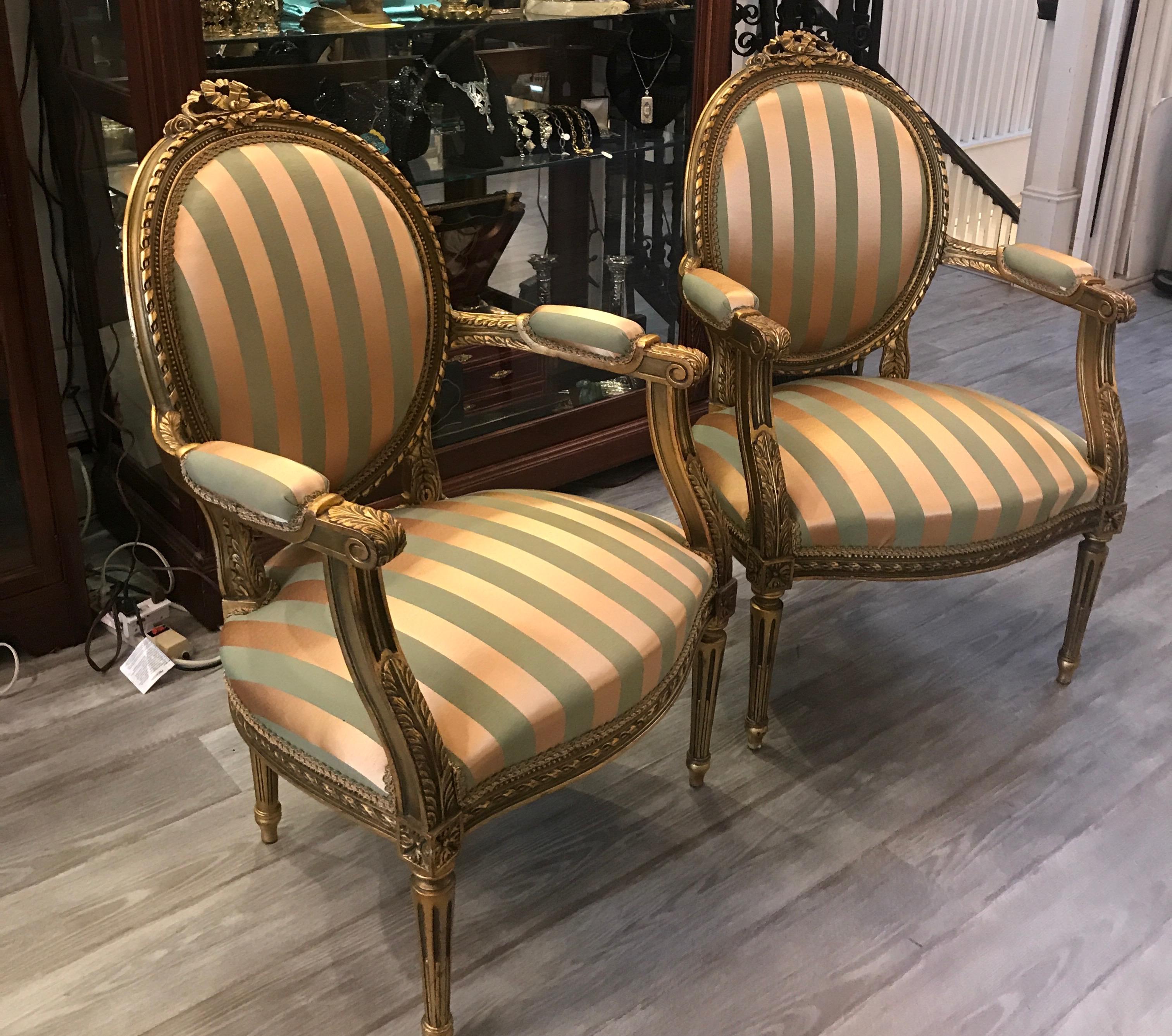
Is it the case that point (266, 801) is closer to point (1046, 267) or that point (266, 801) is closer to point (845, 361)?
point (845, 361)

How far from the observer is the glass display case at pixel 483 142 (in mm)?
1912

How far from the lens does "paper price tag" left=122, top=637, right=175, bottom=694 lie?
6.57ft

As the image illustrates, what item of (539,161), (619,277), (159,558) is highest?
(539,161)

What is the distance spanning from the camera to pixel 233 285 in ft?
4.46

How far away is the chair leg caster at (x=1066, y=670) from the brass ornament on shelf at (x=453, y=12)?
152 centimetres

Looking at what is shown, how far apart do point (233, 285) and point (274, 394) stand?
0.13 m

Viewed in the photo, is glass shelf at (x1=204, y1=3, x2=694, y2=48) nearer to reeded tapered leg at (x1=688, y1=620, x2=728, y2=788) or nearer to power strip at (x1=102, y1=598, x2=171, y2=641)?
power strip at (x1=102, y1=598, x2=171, y2=641)

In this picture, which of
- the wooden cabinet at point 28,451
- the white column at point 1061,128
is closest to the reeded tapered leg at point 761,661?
the wooden cabinet at point 28,451

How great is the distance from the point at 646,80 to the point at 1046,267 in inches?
37.6

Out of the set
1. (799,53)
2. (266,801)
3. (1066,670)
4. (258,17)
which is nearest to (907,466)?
(1066,670)

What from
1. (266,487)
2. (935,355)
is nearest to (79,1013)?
(266,487)

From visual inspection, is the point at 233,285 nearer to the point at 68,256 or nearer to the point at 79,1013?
the point at 79,1013

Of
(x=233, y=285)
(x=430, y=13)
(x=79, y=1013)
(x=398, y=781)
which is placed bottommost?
(x=79, y=1013)

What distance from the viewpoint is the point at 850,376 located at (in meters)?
1.97
